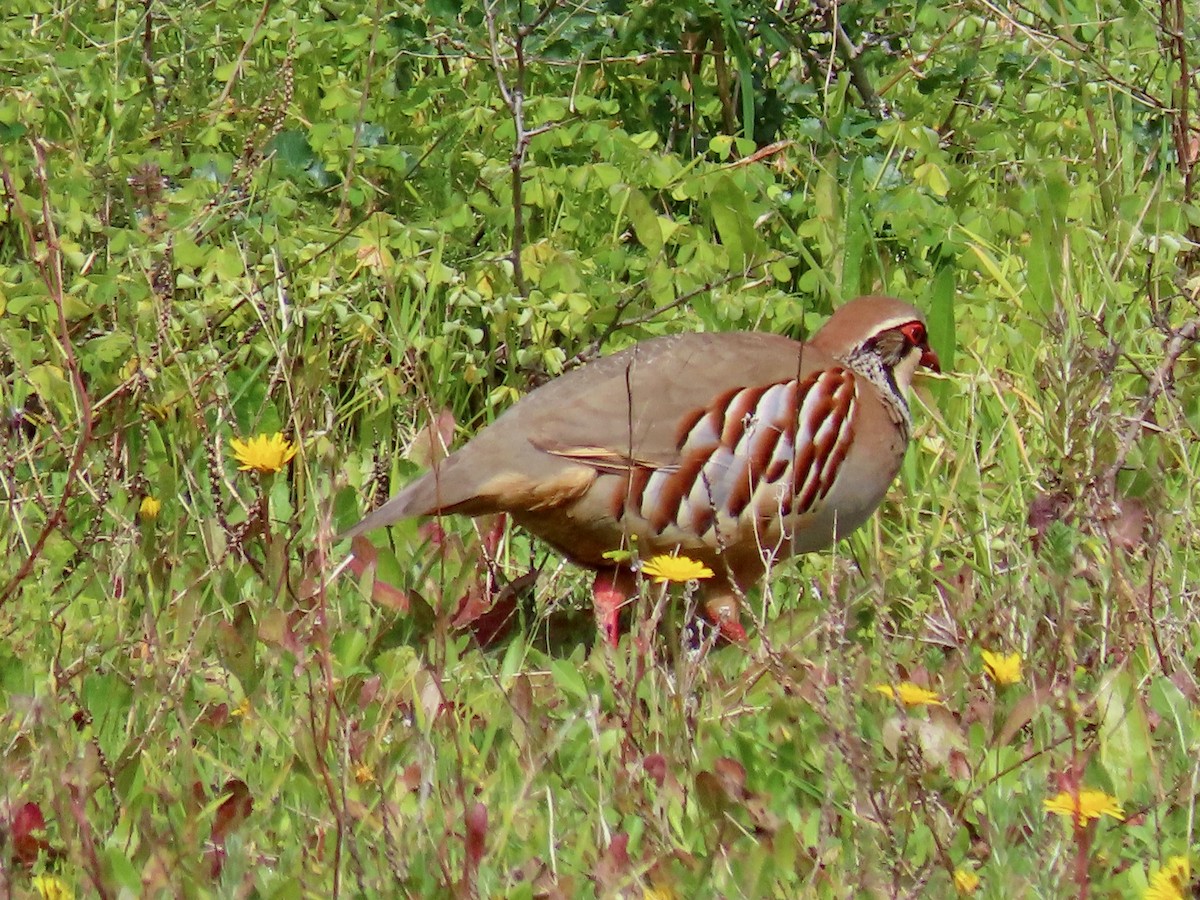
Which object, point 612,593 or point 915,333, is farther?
point 915,333

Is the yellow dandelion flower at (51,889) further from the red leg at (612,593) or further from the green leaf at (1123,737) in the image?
the red leg at (612,593)

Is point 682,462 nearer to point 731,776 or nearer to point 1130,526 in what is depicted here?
point 1130,526

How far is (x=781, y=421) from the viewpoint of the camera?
390cm

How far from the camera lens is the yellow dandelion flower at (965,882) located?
2.25 meters

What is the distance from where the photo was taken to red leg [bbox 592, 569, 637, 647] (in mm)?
3768

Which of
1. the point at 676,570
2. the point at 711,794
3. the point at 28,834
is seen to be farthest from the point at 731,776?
the point at 28,834

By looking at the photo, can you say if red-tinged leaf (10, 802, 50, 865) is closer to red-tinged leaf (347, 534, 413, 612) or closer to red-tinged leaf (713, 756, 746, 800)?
red-tinged leaf (713, 756, 746, 800)

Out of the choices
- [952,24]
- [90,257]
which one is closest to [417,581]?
[90,257]

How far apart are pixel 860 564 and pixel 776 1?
6.26ft

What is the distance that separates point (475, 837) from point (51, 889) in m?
0.48

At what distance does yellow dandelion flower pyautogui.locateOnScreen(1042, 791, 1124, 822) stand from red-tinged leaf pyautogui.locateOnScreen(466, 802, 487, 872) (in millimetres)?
625

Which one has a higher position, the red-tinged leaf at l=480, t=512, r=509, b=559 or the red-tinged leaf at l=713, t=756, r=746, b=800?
the red-tinged leaf at l=713, t=756, r=746, b=800

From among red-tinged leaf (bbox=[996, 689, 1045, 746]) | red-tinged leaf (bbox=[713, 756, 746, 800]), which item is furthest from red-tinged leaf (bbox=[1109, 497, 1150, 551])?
red-tinged leaf (bbox=[713, 756, 746, 800])

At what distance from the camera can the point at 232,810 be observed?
2.57 meters
